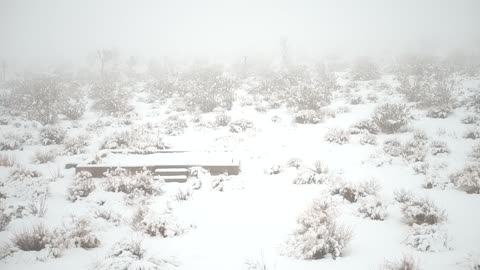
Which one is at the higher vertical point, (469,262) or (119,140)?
(119,140)

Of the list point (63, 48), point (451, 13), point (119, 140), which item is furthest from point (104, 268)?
point (451, 13)

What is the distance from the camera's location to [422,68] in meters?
19.0

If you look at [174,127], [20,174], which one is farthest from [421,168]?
[20,174]

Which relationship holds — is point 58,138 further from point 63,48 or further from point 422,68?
point 63,48

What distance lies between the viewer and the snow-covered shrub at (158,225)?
529 centimetres

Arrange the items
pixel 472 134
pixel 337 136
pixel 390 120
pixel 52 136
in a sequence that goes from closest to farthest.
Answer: pixel 472 134 → pixel 337 136 → pixel 390 120 → pixel 52 136

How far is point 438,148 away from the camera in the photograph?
8.56 meters

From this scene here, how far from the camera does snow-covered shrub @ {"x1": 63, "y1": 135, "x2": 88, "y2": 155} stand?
9.93 m

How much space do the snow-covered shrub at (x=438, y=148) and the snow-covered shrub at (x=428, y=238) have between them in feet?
14.0

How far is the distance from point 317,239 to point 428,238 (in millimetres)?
1589

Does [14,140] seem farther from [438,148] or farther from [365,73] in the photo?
[365,73]

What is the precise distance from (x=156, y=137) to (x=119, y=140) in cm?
118

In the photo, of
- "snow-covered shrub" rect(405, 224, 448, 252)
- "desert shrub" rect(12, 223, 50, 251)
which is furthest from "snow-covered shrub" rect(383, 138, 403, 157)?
"desert shrub" rect(12, 223, 50, 251)

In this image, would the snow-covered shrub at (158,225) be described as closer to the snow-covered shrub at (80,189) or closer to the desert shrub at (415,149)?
the snow-covered shrub at (80,189)
